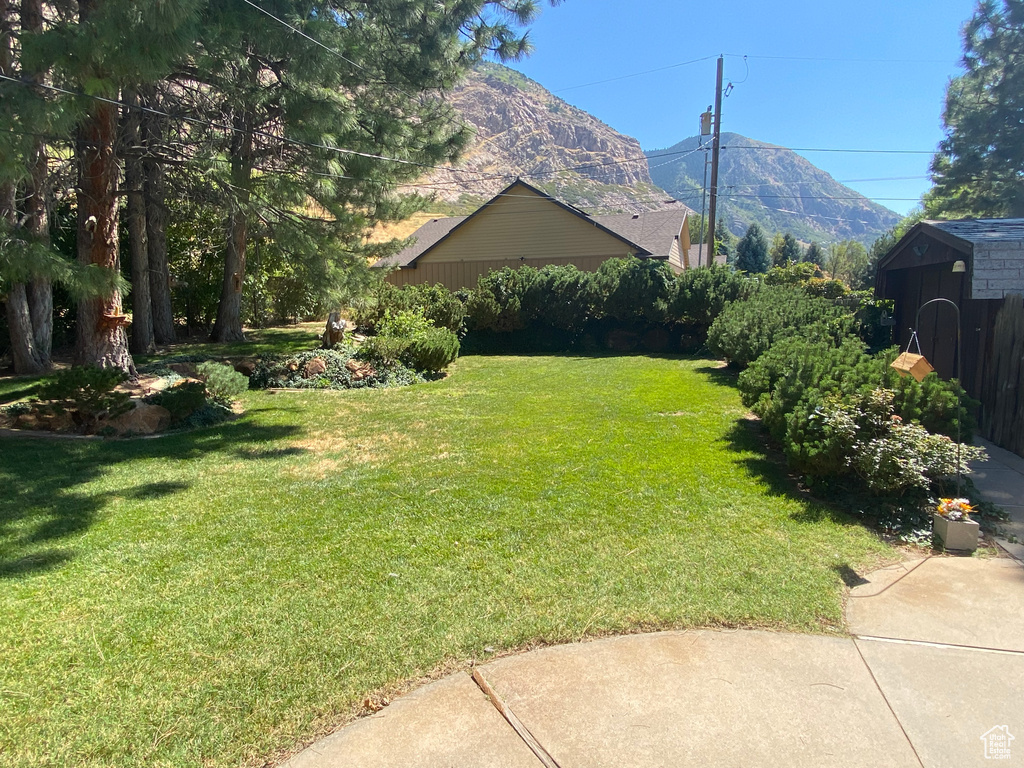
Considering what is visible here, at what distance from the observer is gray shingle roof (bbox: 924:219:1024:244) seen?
300 inches

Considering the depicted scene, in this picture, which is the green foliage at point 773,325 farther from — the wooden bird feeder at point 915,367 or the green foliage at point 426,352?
the green foliage at point 426,352

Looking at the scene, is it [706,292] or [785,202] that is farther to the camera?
[785,202]

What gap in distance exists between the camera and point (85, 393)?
754 centimetres

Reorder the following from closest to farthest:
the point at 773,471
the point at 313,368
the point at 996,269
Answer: the point at 773,471 → the point at 996,269 → the point at 313,368

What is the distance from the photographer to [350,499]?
5309mm

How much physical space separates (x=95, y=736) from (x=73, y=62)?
6.22m

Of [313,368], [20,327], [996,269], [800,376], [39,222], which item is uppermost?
[39,222]

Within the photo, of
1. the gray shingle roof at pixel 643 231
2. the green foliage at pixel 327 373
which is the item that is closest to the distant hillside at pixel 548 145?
the gray shingle roof at pixel 643 231

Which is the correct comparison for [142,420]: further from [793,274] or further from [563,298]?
[793,274]

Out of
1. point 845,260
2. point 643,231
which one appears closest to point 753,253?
point 845,260

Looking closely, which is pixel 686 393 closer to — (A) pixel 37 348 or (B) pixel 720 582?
(B) pixel 720 582

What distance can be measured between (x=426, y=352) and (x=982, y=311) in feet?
29.8

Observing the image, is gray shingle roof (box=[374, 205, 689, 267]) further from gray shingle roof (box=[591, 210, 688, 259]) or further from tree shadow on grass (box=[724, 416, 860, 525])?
tree shadow on grass (box=[724, 416, 860, 525])

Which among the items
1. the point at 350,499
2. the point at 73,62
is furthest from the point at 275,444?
the point at 73,62
